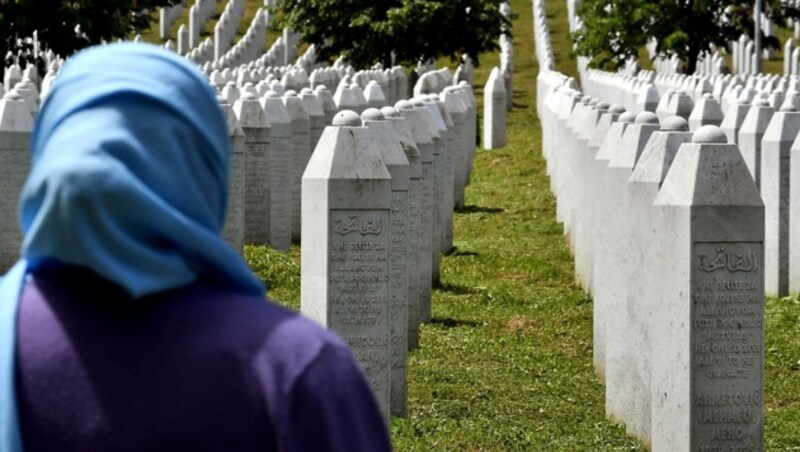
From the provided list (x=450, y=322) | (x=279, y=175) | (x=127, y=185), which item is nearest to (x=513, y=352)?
(x=450, y=322)

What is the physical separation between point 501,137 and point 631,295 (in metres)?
28.7

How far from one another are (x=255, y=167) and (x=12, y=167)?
146 inches

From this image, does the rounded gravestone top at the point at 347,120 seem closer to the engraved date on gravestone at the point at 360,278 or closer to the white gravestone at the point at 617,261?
the engraved date on gravestone at the point at 360,278

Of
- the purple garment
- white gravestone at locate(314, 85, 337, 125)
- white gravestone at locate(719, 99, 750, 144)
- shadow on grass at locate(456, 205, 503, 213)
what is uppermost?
white gravestone at locate(314, 85, 337, 125)

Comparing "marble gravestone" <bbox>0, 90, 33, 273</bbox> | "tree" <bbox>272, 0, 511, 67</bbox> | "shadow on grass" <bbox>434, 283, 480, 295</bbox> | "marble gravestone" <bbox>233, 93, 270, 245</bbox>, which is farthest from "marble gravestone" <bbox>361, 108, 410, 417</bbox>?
"tree" <bbox>272, 0, 511, 67</bbox>

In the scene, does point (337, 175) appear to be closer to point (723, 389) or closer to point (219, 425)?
point (723, 389)

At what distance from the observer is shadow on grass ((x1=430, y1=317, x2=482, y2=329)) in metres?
15.8

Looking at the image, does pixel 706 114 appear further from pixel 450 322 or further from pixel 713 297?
pixel 713 297

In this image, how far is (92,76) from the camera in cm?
282

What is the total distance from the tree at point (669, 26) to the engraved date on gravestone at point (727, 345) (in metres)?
38.5

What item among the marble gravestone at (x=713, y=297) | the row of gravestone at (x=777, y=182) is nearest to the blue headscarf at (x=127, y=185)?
the marble gravestone at (x=713, y=297)

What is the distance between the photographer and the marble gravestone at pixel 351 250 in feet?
34.7

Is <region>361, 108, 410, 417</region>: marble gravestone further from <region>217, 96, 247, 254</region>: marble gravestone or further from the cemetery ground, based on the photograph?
<region>217, 96, 247, 254</region>: marble gravestone

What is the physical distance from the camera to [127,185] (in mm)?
2639
